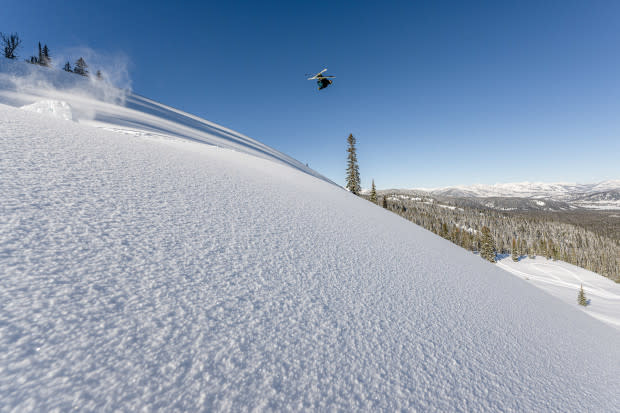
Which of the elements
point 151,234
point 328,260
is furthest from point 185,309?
point 328,260

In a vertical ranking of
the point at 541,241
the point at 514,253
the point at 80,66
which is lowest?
the point at 514,253

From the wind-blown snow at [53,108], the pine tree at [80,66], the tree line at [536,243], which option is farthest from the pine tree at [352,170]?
the pine tree at [80,66]

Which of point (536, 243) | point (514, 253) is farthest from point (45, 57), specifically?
point (536, 243)

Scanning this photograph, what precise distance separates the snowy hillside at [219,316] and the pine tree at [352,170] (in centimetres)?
3076

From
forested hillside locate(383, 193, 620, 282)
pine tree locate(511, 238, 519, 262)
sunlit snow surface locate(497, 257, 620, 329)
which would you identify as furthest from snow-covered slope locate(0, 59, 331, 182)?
pine tree locate(511, 238, 519, 262)

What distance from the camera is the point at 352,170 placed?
114 ft

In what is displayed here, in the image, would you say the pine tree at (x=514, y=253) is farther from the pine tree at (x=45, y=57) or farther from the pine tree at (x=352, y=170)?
the pine tree at (x=45, y=57)

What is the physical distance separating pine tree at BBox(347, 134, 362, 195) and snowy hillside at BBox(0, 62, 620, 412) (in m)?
30.8

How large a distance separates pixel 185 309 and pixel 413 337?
2.08m

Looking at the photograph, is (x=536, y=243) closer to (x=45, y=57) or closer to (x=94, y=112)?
(x=94, y=112)

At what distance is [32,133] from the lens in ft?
12.2

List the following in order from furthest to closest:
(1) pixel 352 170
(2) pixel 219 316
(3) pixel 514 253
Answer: (3) pixel 514 253 → (1) pixel 352 170 → (2) pixel 219 316

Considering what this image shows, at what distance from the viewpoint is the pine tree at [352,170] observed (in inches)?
1347

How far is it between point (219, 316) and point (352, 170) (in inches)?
1351
